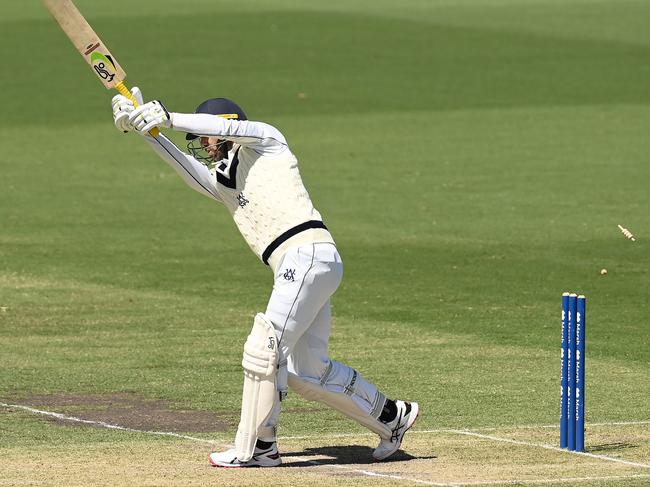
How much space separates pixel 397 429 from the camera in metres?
9.61

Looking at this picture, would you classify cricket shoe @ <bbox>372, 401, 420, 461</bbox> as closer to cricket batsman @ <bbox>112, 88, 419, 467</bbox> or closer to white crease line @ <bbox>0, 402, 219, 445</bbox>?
cricket batsman @ <bbox>112, 88, 419, 467</bbox>

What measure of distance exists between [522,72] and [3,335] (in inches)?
938

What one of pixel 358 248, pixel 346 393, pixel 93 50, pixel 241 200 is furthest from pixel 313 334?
pixel 358 248

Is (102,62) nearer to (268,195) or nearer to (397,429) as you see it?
(268,195)

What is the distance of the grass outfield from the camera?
400 inches

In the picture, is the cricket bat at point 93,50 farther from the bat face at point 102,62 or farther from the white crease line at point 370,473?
the white crease line at point 370,473

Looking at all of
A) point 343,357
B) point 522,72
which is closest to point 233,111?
point 343,357

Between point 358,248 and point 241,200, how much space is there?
9803 millimetres

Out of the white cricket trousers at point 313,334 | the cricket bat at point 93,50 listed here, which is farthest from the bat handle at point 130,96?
the white cricket trousers at point 313,334

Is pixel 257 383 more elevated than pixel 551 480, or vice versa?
pixel 257 383

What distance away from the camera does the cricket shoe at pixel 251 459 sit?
9219 millimetres

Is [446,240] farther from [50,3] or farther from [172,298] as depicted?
[50,3]

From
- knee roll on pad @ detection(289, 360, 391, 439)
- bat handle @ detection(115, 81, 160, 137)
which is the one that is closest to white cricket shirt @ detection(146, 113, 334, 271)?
bat handle @ detection(115, 81, 160, 137)

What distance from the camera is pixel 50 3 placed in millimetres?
9750
